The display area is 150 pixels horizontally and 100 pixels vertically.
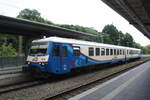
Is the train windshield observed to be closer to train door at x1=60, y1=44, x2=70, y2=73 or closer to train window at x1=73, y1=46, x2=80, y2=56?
train door at x1=60, y1=44, x2=70, y2=73

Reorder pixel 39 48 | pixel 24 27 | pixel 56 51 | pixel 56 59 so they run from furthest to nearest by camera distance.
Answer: pixel 24 27 < pixel 39 48 < pixel 56 51 < pixel 56 59

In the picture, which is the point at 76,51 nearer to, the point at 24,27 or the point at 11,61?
the point at 24,27

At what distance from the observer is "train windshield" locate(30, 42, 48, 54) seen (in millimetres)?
12672

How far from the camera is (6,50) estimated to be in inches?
1519

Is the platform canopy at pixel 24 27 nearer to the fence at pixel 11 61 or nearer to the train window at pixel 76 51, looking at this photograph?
the fence at pixel 11 61

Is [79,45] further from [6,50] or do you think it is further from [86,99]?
[6,50]

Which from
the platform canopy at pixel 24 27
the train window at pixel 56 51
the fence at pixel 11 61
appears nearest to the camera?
the train window at pixel 56 51

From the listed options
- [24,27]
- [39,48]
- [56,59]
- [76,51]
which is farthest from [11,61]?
[56,59]

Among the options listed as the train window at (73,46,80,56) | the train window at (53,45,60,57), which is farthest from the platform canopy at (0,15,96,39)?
the train window at (53,45,60,57)

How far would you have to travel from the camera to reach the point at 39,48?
43.2 ft

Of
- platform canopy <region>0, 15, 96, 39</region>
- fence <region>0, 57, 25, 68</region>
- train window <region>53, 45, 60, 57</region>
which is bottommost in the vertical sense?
fence <region>0, 57, 25, 68</region>

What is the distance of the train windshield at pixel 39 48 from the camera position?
41.6 feet

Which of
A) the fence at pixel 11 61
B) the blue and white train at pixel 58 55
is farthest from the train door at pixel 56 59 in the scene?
the fence at pixel 11 61

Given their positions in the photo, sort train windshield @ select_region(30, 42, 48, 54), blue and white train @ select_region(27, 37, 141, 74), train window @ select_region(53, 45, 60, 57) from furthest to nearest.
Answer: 1. train windshield @ select_region(30, 42, 48, 54)
2. train window @ select_region(53, 45, 60, 57)
3. blue and white train @ select_region(27, 37, 141, 74)
